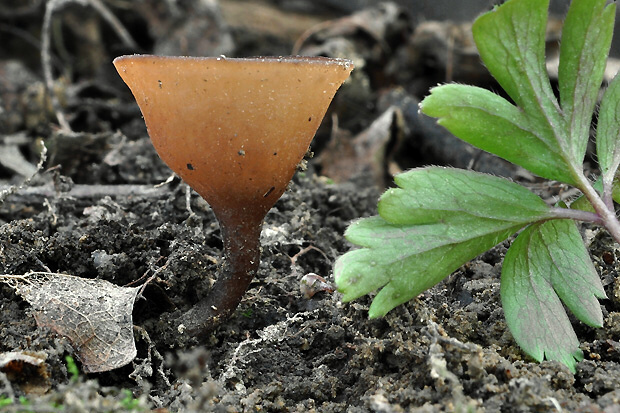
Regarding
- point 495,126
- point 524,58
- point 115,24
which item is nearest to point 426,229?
point 495,126

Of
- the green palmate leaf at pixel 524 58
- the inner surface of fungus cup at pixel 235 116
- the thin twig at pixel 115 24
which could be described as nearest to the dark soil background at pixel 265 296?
the green palmate leaf at pixel 524 58

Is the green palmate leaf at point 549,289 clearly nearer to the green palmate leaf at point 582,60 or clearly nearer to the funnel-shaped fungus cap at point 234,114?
the green palmate leaf at point 582,60

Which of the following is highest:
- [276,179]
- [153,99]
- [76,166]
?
[153,99]

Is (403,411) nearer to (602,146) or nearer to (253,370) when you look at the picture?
(253,370)

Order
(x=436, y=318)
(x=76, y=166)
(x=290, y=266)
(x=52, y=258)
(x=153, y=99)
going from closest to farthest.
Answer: (x=153, y=99)
(x=436, y=318)
(x=52, y=258)
(x=290, y=266)
(x=76, y=166)

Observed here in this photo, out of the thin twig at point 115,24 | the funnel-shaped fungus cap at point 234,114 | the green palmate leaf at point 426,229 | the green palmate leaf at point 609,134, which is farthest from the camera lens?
the thin twig at point 115,24

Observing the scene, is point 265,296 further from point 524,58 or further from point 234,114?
point 524,58

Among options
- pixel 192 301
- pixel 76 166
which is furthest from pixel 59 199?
pixel 192 301
